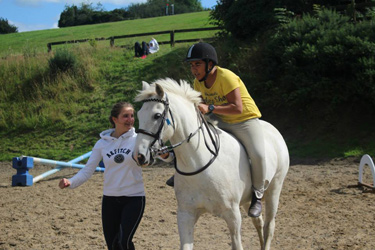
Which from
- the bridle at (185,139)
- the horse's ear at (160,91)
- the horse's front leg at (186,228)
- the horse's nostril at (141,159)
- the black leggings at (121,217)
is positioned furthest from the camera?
the black leggings at (121,217)

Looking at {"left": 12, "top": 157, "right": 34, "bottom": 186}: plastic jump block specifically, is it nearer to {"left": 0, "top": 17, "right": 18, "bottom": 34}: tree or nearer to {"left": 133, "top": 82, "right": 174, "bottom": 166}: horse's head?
{"left": 133, "top": 82, "right": 174, "bottom": 166}: horse's head

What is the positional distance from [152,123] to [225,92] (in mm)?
989

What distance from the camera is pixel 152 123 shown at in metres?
3.28

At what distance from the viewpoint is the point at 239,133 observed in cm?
421

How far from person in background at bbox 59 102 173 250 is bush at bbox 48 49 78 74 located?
15.6 m

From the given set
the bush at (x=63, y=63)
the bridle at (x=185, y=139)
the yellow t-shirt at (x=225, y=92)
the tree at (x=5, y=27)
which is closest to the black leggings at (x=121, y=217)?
the bridle at (x=185, y=139)

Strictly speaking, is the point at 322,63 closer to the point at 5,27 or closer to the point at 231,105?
the point at 231,105

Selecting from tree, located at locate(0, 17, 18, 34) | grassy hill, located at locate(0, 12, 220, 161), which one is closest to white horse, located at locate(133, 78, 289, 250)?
grassy hill, located at locate(0, 12, 220, 161)

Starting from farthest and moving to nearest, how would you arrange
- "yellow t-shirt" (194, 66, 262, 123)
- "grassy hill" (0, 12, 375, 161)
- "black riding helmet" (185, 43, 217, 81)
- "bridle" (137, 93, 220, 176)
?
"grassy hill" (0, 12, 375, 161)
"yellow t-shirt" (194, 66, 262, 123)
"black riding helmet" (185, 43, 217, 81)
"bridle" (137, 93, 220, 176)

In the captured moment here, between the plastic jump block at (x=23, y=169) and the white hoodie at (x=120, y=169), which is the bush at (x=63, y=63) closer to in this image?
the plastic jump block at (x=23, y=169)

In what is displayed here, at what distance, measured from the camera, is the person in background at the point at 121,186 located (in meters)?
3.77

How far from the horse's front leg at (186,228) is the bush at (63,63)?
1632cm

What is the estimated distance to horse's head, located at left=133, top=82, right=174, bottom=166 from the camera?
315cm

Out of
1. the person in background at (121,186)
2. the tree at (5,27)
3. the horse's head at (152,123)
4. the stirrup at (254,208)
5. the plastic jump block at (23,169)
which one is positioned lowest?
the plastic jump block at (23,169)
